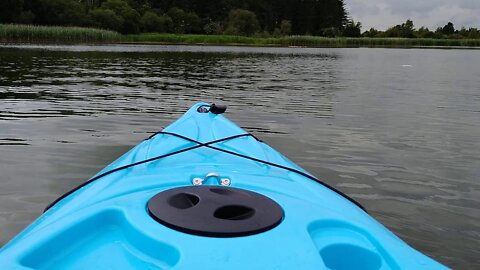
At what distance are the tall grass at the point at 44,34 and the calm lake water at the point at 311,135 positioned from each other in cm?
2736

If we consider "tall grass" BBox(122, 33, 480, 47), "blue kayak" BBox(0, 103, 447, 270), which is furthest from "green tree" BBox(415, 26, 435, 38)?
"blue kayak" BBox(0, 103, 447, 270)

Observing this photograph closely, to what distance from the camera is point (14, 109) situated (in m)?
9.25

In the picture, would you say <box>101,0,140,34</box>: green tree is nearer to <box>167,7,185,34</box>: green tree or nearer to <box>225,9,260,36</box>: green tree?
<box>167,7,185,34</box>: green tree

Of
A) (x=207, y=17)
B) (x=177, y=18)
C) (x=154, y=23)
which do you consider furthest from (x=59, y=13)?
(x=207, y=17)

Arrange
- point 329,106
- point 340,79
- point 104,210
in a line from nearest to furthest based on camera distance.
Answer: point 104,210
point 329,106
point 340,79

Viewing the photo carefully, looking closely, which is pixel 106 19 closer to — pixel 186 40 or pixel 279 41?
pixel 186 40

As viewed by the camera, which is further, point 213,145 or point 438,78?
point 438,78

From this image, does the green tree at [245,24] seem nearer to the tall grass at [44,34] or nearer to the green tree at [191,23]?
the green tree at [191,23]

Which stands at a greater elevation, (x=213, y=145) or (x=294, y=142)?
(x=213, y=145)

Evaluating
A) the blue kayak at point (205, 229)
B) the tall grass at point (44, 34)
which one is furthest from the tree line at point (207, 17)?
the blue kayak at point (205, 229)

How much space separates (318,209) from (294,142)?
487 cm

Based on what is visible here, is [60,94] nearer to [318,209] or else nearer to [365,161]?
[365,161]

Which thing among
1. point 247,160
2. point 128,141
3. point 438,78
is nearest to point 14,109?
point 128,141

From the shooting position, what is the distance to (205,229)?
1.90 m
